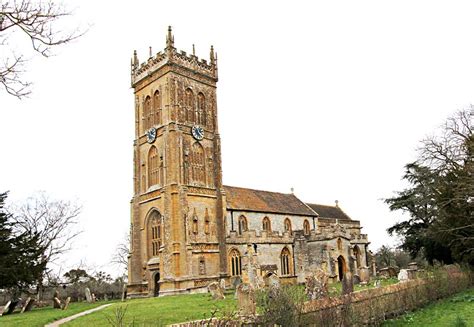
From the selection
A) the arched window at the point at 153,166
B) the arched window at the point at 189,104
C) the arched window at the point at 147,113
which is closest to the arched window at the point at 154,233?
the arched window at the point at 153,166

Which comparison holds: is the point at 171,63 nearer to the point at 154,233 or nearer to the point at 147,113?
the point at 147,113

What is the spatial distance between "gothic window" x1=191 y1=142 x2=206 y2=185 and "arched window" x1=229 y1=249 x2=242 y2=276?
6.25 meters

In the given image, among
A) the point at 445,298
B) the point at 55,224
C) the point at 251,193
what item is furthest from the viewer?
the point at 251,193

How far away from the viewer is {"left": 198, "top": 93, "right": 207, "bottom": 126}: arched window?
37938 millimetres

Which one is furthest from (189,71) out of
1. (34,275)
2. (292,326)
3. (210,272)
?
(292,326)

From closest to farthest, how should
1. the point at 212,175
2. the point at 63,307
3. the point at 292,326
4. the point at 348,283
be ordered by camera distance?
the point at 292,326 < the point at 348,283 < the point at 63,307 < the point at 212,175

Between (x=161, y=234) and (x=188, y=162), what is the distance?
6.07 meters

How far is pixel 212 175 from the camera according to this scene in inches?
1467

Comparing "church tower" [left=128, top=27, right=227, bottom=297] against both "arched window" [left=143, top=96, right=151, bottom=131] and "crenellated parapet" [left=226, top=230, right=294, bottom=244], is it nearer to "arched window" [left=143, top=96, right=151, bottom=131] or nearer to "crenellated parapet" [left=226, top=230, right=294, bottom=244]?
"arched window" [left=143, top=96, right=151, bottom=131]

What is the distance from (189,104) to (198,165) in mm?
5292

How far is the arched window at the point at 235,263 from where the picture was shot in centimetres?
3562

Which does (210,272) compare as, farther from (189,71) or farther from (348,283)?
(348,283)

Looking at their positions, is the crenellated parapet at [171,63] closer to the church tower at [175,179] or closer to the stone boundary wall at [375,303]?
the church tower at [175,179]

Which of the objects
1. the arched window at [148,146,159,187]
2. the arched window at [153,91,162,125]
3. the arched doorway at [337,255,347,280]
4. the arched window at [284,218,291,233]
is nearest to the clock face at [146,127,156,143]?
the arched window at [148,146,159,187]
